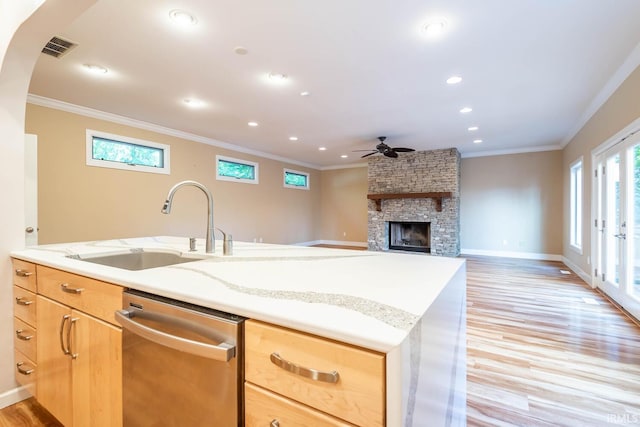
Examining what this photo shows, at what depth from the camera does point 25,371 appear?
1.69m

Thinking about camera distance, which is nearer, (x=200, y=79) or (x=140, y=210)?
(x=200, y=79)

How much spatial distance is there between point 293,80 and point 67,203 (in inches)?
145

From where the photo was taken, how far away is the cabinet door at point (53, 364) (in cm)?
138

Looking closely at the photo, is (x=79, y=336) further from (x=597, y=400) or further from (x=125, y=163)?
(x=125, y=163)

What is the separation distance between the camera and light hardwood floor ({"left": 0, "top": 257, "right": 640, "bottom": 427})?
1.67 meters

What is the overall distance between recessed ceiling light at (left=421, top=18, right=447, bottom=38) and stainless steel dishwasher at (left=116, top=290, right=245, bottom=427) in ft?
8.67

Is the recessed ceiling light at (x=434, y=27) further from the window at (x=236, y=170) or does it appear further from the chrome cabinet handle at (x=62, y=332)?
the window at (x=236, y=170)

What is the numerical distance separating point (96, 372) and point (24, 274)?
3.04 feet

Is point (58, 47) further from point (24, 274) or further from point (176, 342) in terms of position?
point (176, 342)

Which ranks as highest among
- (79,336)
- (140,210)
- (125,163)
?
(125,163)

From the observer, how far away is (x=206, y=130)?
215 inches

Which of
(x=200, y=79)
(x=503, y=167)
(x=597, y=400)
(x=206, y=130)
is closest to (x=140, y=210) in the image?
(x=206, y=130)

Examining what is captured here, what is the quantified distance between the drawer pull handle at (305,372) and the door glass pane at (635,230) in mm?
4124

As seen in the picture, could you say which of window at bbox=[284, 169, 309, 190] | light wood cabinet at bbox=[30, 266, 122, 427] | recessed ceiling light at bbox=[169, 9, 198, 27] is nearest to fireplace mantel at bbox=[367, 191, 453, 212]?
window at bbox=[284, 169, 309, 190]
